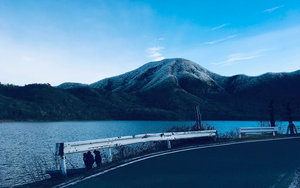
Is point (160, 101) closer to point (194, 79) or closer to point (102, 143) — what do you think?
point (194, 79)

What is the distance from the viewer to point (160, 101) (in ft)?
452

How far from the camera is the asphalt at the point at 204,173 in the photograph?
5535 mm

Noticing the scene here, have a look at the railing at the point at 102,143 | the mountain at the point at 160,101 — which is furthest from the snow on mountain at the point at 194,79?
the railing at the point at 102,143

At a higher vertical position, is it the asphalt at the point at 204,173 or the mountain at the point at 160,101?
the mountain at the point at 160,101

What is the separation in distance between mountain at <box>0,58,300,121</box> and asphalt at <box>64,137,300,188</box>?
356 ft

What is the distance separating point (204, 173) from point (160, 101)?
131 m

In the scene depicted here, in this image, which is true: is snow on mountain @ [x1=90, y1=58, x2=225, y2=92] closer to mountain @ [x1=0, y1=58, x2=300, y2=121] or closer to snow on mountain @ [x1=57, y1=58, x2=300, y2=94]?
snow on mountain @ [x1=57, y1=58, x2=300, y2=94]

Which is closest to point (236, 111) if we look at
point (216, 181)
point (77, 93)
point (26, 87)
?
point (77, 93)

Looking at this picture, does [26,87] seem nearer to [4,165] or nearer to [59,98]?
[59,98]

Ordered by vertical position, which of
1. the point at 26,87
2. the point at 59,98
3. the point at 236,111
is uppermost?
the point at 26,87

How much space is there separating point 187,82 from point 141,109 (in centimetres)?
4850

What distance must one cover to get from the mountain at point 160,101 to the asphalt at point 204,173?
10856 cm

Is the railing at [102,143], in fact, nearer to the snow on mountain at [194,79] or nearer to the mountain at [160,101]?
the mountain at [160,101]

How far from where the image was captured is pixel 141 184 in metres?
5.54
